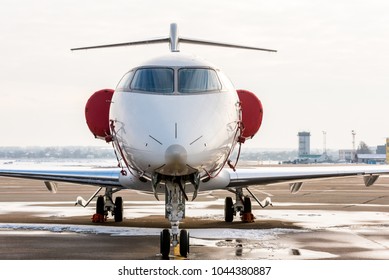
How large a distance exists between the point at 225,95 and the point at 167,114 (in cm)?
201

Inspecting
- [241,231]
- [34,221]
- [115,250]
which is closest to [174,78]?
[115,250]

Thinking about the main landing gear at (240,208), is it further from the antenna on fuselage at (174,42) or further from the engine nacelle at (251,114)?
the antenna on fuselage at (174,42)

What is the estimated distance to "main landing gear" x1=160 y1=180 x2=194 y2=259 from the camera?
13.7 metres

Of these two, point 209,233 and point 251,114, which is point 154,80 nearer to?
point 251,114

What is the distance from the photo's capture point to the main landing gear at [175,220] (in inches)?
540

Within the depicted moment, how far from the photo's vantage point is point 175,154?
12.1 metres

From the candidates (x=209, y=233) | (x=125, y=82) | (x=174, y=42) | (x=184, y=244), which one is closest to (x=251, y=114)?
(x=209, y=233)

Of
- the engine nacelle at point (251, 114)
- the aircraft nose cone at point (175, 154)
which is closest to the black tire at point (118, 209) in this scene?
the engine nacelle at point (251, 114)

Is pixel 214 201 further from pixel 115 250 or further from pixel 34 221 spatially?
pixel 115 250

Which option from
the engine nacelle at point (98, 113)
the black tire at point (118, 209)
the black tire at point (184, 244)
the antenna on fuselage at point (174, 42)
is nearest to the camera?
the black tire at point (184, 244)

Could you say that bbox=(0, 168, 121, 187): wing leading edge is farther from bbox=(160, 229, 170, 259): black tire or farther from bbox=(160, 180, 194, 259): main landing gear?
bbox=(160, 229, 170, 259): black tire

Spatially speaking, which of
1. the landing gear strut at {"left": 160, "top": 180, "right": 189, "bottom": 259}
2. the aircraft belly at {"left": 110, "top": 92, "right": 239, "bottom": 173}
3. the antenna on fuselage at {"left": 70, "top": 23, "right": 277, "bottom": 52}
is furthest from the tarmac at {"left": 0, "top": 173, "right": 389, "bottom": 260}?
the antenna on fuselage at {"left": 70, "top": 23, "right": 277, "bottom": 52}

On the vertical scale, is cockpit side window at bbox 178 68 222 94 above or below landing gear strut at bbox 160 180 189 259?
above

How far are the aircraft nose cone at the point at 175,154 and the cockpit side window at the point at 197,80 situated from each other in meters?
1.52
